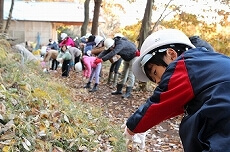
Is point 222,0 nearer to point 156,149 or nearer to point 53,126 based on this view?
point 156,149

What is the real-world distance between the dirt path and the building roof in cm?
1761

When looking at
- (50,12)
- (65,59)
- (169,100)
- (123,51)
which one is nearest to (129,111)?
(123,51)

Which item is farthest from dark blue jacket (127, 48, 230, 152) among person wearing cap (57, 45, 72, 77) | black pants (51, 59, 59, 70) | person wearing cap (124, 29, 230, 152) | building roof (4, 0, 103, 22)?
building roof (4, 0, 103, 22)

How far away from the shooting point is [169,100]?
178cm

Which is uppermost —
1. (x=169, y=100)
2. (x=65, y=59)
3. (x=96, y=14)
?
(x=169, y=100)

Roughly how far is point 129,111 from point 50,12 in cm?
2425

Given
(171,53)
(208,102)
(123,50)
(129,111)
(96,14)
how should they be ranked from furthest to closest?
(96,14), (123,50), (129,111), (171,53), (208,102)

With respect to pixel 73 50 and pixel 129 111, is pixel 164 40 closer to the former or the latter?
pixel 129 111

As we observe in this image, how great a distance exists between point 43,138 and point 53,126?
0.40m

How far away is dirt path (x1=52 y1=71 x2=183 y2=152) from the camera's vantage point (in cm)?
556

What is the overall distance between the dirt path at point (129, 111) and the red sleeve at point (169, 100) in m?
3.21

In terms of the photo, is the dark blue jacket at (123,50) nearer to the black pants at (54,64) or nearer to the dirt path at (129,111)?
the dirt path at (129,111)

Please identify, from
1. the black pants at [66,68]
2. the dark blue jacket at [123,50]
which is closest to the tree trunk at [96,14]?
the black pants at [66,68]

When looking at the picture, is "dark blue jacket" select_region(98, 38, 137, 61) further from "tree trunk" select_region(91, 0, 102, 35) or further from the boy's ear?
"tree trunk" select_region(91, 0, 102, 35)
